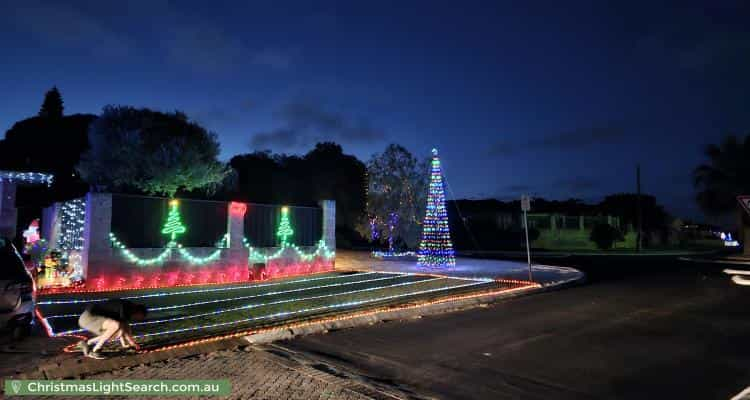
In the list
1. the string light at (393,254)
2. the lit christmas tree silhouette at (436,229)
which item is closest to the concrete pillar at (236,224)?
the lit christmas tree silhouette at (436,229)

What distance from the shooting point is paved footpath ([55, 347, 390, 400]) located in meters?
5.12

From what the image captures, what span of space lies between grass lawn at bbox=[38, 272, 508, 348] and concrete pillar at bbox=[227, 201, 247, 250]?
169 cm

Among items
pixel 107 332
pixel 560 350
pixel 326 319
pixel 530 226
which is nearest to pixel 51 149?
pixel 326 319

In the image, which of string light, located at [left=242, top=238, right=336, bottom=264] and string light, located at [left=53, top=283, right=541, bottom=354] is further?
string light, located at [left=242, top=238, right=336, bottom=264]

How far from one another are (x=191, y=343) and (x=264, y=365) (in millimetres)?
1465

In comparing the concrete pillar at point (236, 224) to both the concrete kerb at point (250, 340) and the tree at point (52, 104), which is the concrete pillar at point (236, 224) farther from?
the tree at point (52, 104)

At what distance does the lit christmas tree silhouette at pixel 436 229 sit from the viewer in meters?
21.1

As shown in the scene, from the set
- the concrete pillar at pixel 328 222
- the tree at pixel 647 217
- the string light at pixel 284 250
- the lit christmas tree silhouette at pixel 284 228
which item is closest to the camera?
the string light at pixel 284 250

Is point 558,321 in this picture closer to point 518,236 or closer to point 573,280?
point 573,280

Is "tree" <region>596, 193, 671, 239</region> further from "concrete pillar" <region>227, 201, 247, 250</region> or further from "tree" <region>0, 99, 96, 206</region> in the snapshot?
"tree" <region>0, 99, 96, 206</region>

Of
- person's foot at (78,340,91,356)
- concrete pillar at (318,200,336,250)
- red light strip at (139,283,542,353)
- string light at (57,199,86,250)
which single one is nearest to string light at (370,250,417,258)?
concrete pillar at (318,200,336,250)

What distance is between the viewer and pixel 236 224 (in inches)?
627

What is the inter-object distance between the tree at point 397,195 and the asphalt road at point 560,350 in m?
17.4

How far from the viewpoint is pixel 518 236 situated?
47.4m
